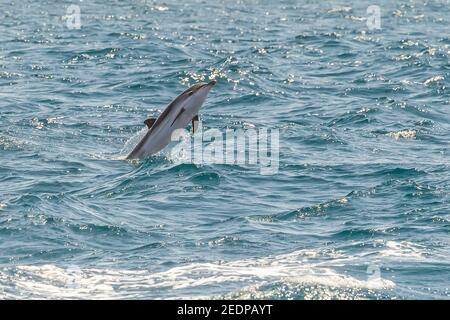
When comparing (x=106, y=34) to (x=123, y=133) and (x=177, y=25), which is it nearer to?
(x=177, y=25)

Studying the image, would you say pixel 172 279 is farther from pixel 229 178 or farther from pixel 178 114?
pixel 229 178

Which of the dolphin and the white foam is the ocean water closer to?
the white foam

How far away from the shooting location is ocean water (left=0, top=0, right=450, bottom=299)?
19.0m

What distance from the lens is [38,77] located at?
4044 cm

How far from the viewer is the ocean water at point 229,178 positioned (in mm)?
19047

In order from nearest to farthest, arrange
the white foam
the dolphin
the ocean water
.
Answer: the white foam → the ocean water → the dolphin

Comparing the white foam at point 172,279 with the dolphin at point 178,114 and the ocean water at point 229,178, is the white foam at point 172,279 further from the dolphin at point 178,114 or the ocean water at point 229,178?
the dolphin at point 178,114

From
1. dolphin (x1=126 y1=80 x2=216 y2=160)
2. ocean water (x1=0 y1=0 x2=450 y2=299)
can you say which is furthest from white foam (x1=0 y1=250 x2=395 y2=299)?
dolphin (x1=126 y1=80 x2=216 y2=160)

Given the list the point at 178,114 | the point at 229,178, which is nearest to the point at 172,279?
the point at 178,114

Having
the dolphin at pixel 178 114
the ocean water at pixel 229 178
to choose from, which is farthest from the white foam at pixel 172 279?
the dolphin at pixel 178 114

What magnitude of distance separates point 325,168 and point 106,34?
28627mm

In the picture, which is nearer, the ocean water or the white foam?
the white foam

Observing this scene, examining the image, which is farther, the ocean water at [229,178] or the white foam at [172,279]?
the ocean water at [229,178]

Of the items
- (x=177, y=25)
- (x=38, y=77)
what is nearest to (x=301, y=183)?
(x=38, y=77)
